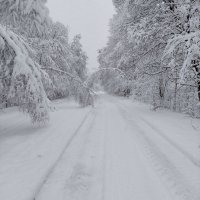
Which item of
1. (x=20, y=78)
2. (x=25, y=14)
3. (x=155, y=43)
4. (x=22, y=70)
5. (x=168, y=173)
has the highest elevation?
(x=25, y=14)

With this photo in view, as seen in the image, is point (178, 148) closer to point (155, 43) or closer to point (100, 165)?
point (100, 165)

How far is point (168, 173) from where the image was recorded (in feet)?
16.8

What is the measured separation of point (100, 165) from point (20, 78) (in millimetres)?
4647

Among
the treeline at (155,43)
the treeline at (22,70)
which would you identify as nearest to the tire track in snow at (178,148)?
the treeline at (155,43)

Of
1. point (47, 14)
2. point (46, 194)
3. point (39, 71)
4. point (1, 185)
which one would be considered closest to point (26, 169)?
point (1, 185)

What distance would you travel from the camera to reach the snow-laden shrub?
8836 mm

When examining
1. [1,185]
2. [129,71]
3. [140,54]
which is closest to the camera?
[1,185]

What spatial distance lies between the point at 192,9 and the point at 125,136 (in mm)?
5239

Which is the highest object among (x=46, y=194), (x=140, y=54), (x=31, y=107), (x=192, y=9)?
(x=192, y=9)

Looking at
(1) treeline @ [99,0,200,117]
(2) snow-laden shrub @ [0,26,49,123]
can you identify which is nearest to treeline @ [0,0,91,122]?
(2) snow-laden shrub @ [0,26,49,123]

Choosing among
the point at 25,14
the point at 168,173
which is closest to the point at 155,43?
the point at 25,14

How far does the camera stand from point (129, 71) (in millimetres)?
15852

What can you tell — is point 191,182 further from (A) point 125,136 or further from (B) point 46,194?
(A) point 125,136

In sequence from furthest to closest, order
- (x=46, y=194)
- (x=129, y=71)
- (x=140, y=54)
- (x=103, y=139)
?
1. (x=129, y=71)
2. (x=140, y=54)
3. (x=103, y=139)
4. (x=46, y=194)
